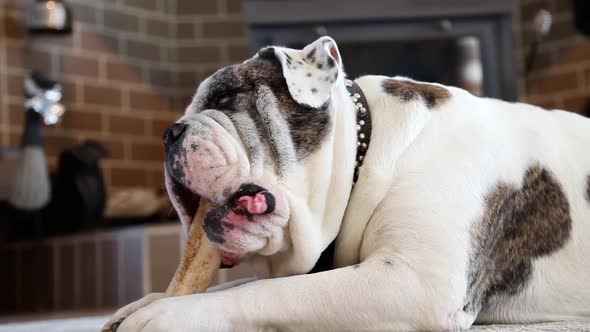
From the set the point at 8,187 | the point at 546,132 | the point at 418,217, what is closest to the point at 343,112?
the point at 418,217

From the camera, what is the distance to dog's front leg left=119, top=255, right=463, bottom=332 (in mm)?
1258

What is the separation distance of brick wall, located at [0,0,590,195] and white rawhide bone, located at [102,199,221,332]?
241cm

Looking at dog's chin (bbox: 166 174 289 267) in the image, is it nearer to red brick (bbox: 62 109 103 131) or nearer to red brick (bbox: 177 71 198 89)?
red brick (bbox: 62 109 103 131)

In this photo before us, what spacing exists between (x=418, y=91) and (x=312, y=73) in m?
0.21

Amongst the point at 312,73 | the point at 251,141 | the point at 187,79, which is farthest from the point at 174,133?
the point at 187,79

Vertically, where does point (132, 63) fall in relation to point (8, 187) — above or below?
above

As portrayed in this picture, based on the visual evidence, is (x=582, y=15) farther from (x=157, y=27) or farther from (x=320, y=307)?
(x=320, y=307)

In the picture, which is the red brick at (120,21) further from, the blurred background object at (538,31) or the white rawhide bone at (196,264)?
the white rawhide bone at (196,264)

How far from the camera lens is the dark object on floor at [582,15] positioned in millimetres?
3447

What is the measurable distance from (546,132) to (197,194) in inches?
23.5

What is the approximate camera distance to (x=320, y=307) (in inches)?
49.9

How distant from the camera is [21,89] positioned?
147 inches

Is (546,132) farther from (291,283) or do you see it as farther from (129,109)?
(129,109)

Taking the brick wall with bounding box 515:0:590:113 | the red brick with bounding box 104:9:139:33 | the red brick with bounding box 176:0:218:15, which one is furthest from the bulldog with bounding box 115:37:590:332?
the red brick with bounding box 176:0:218:15
